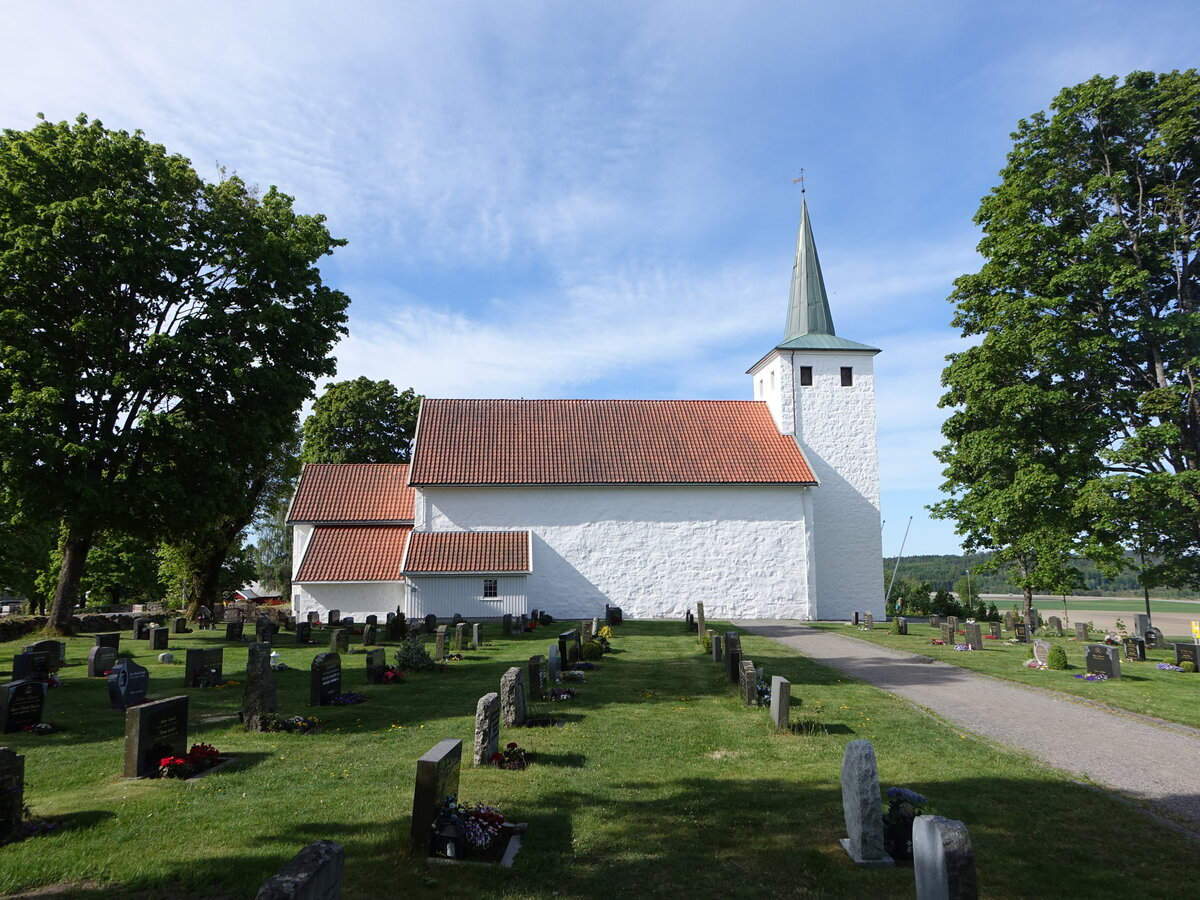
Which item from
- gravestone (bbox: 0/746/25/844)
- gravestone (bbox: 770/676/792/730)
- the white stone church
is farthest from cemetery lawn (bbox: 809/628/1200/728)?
gravestone (bbox: 0/746/25/844)

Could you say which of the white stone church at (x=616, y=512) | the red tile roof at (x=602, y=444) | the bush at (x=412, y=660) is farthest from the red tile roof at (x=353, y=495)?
the bush at (x=412, y=660)

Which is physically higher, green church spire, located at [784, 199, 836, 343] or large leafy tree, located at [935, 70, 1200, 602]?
green church spire, located at [784, 199, 836, 343]

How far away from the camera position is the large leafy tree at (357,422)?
4444cm

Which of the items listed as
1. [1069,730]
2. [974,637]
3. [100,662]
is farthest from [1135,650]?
[100,662]

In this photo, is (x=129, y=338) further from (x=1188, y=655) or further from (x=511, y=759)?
(x=1188, y=655)

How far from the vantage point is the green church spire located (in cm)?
3606

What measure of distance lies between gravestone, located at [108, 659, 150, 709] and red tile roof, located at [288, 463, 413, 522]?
64.8 ft

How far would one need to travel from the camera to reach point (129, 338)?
21172mm

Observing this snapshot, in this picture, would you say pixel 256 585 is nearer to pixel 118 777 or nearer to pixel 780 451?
pixel 780 451

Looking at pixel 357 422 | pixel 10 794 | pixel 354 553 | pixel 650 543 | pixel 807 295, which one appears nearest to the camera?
pixel 10 794

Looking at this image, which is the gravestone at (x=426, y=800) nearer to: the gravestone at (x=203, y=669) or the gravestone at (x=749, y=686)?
the gravestone at (x=749, y=686)

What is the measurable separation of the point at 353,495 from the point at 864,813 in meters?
30.2

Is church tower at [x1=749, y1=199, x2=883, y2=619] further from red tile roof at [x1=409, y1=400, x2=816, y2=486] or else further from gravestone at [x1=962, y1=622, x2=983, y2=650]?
gravestone at [x1=962, y1=622, x2=983, y2=650]

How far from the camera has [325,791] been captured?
735 centimetres
